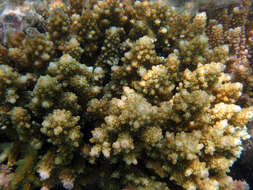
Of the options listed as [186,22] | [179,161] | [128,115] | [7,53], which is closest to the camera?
[128,115]

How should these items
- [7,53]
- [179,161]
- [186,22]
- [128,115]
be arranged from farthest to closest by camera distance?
[186,22], [7,53], [179,161], [128,115]

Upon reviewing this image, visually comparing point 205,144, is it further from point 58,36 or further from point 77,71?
point 58,36

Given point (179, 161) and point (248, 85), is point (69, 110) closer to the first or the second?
point (179, 161)

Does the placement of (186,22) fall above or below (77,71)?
above

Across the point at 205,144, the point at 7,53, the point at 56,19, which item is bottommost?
the point at 205,144

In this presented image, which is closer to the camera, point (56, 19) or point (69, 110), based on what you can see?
point (69, 110)

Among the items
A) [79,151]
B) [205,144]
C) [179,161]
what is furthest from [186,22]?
[79,151]

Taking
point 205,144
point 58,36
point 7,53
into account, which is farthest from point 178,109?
point 7,53
